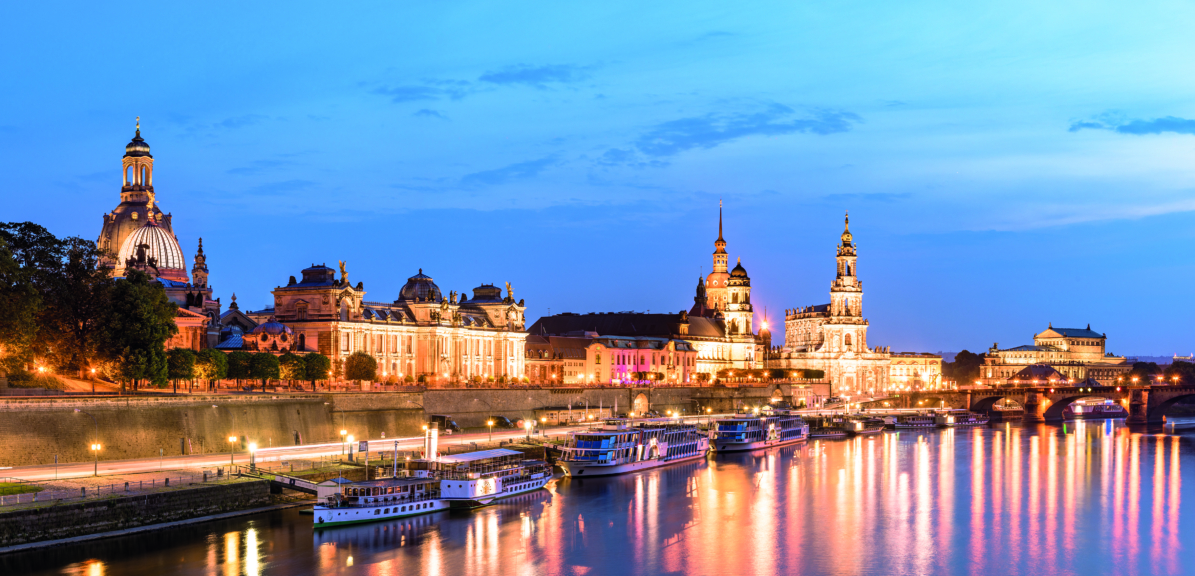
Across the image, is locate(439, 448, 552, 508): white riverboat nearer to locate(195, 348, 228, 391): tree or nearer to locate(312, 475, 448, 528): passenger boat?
locate(312, 475, 448, 528): passenger boat

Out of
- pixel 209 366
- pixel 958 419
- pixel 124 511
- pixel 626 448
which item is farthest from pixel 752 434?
pixel 124 511

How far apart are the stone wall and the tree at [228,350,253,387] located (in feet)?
102

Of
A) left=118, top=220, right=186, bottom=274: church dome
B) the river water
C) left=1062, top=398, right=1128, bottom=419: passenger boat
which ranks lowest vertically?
left=1062, top=398, right=1128, bottom=419: passenger boat

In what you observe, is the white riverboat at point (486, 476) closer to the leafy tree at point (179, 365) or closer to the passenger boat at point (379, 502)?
the passenger boat at point (379, 502)

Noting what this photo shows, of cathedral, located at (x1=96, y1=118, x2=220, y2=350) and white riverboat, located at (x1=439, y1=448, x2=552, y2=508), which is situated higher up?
cathedral, located at (x1=96, y1=118, x2=220, y2=350)

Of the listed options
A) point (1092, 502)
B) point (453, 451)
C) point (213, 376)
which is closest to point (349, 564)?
point (453, 451)

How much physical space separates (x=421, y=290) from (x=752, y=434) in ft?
126

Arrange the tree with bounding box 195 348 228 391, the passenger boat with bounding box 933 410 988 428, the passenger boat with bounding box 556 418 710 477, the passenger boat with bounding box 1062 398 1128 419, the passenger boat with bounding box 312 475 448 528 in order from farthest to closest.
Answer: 1. the passenger boat with bounding box 1062 398 1128 419
2. the passenger boat with bounding box 933 410 988 428
3. the tree with bounding box 195 348 228 391
4. the passenger boat with bounding box 556 418 710 477
5. the passenger boat with bounding box 312 475 448 528

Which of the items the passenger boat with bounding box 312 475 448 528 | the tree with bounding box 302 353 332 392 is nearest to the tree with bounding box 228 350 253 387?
the tree with bounding box 302 353 332 392

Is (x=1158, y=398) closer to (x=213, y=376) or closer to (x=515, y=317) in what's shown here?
(x=515, y=317)

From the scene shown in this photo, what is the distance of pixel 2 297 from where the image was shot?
60625 millimetres

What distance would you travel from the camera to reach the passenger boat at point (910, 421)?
478 ft

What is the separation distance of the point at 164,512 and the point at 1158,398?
475ft

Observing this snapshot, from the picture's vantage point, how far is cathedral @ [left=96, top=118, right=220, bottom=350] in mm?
114312
